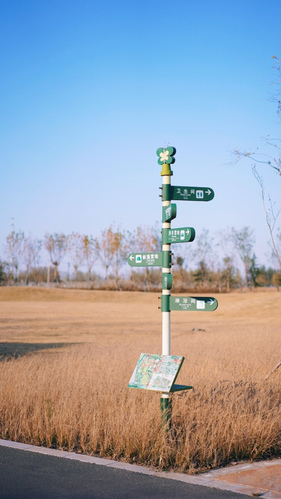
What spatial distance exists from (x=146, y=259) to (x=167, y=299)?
0.61 m

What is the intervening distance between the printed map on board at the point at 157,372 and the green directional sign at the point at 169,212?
1.60m

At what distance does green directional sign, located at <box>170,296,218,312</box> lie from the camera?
20.6ft

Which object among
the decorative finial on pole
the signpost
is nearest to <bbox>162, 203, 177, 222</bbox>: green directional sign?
the signpost

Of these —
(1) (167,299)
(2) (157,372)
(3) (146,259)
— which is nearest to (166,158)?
(3) (146,259)

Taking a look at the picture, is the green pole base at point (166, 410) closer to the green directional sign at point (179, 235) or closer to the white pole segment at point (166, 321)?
the white pole segment at point (166, 321)

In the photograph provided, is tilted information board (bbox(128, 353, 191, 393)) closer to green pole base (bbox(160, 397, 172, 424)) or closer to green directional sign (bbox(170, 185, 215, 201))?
green pole base (bbox(160, 397, 172, 424))

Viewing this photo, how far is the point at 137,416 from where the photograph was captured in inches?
259

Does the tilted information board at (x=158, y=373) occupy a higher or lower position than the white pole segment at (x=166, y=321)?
lower

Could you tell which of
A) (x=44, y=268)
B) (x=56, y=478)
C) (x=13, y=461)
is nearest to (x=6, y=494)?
(x=56, y=478)

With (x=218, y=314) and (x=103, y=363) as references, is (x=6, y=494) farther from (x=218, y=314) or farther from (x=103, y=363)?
(x=218, y=314)

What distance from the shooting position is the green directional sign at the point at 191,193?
267 inches

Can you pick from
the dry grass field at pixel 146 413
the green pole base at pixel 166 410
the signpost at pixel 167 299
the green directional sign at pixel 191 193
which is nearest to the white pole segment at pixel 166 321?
the signpost at pixel 167 299

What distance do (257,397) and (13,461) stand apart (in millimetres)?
3386

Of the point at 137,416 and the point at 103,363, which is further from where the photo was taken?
the point at 103,363
